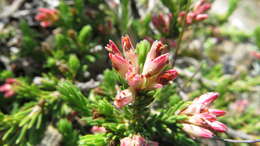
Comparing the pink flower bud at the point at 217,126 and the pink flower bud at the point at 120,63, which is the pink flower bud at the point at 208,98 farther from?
the pink flower bud at the point at 120,63

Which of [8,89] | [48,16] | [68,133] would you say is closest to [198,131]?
[68,133]

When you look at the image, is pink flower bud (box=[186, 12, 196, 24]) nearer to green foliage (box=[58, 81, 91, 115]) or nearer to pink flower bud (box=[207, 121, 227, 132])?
pink flower bud (box=[207, 121, 227, 132])

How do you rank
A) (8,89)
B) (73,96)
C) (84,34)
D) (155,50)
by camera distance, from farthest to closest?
(84,34) < (8,89) < (73,96) < (155,50)

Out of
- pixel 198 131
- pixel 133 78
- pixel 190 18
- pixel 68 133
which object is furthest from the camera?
pixel 190 18

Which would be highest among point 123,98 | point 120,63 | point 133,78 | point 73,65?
point 73,65

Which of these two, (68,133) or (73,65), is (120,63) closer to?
(68,133)

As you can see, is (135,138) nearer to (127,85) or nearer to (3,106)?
(127,85)

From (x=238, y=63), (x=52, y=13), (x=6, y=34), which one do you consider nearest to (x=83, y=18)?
(x=52, y=13)
